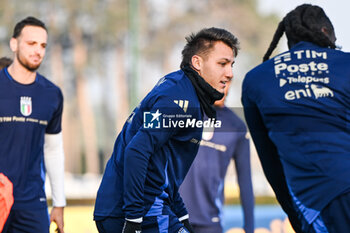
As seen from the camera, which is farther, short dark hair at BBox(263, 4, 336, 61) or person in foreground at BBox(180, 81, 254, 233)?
person in foreground at BBox(180, 81, 254, 233)

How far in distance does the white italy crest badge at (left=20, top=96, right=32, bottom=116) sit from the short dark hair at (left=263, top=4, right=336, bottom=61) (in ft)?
8.68

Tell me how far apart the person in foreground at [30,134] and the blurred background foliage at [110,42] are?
2212 cm

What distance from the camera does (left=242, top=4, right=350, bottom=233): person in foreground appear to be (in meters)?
3.32

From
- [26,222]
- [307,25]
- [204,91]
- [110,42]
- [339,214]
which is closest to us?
[339,214]

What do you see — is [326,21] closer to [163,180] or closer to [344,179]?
[344,179]

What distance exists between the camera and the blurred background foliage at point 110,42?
28.8 meters

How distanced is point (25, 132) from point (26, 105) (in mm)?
277

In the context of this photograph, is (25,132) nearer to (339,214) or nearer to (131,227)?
(131,227)

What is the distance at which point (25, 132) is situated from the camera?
17.9 ft

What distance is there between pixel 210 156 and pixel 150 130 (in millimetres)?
2915

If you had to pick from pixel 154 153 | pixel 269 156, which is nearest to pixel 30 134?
pixel 154 153

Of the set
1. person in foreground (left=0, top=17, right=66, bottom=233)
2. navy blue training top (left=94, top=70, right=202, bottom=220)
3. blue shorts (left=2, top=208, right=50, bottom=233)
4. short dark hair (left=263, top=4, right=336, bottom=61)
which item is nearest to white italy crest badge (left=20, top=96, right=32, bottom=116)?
person in foreground (left=0, top=17, right=66, bottom=233)

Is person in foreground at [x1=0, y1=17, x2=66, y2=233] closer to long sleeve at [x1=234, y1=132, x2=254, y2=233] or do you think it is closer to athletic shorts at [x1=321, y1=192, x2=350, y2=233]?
long sleeve at [x1=234, y1=132, x2=254, y2=233]

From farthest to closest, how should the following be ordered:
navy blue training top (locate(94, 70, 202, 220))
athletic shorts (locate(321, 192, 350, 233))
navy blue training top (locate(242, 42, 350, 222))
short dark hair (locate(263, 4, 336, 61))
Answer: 1. navy blue training top (locate(94, 70, 202, 220))
2. short dark hair (locate(263, 4, 336, 61))
3. navy blue training top (locate(242, 42, 350, 222))
4. athletic shorts (locate(321, 192, 350, 233))
